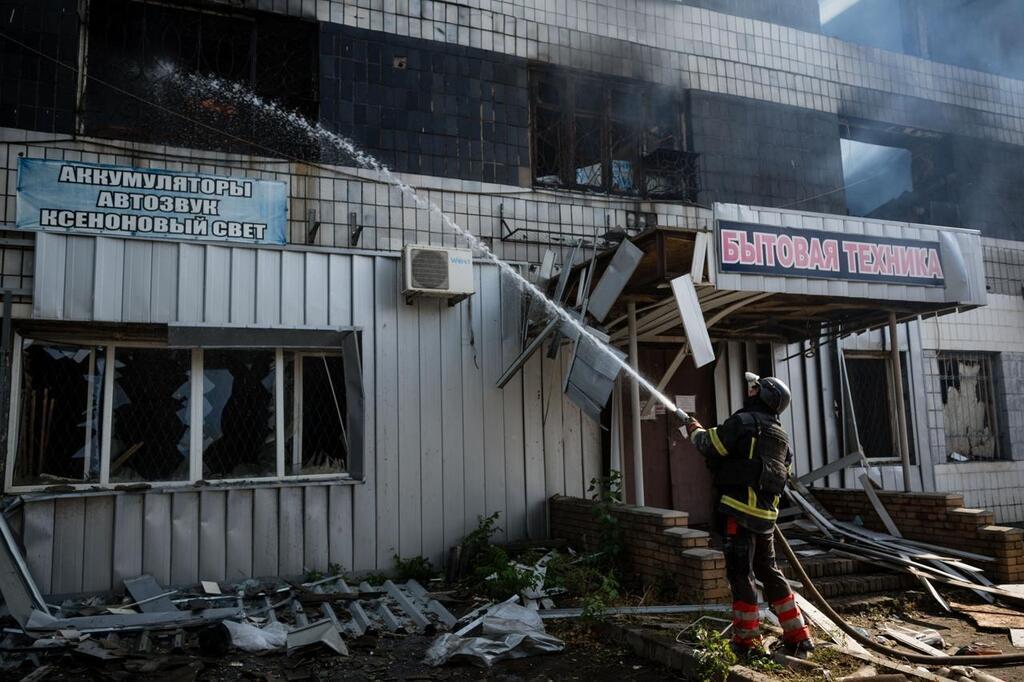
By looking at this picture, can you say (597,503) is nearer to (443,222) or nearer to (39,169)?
(443,222)

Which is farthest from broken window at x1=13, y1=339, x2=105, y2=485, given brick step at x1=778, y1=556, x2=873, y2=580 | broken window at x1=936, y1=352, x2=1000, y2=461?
broken window at x1=936, y1=352, x2=1000, y2=461

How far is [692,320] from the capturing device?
682cm

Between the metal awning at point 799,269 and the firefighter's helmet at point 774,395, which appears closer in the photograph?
the firefighter's helmet at point 774,395

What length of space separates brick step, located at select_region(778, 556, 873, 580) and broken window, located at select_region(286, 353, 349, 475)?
4.53 metres

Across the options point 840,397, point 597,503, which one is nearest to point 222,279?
point 597,503

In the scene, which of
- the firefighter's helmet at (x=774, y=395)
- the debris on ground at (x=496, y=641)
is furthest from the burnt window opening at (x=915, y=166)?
the debris on ground at (x=496, y=641)

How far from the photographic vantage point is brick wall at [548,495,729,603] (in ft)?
20.7

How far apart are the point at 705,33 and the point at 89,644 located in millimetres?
9909

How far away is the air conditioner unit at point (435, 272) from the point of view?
7.98m

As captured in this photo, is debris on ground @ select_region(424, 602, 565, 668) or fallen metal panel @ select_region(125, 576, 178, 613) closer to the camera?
debris on ground @ select_region(424, 602, 565, 668)

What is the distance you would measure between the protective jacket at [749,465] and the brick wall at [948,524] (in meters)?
3.77

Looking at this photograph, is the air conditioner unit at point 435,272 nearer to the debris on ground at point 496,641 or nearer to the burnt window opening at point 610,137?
the burnt window opening at point 610,137

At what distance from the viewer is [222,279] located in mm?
7621

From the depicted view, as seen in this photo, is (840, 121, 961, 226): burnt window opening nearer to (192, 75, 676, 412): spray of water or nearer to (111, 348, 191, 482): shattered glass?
(192, 75, 676, 412): spray of water
